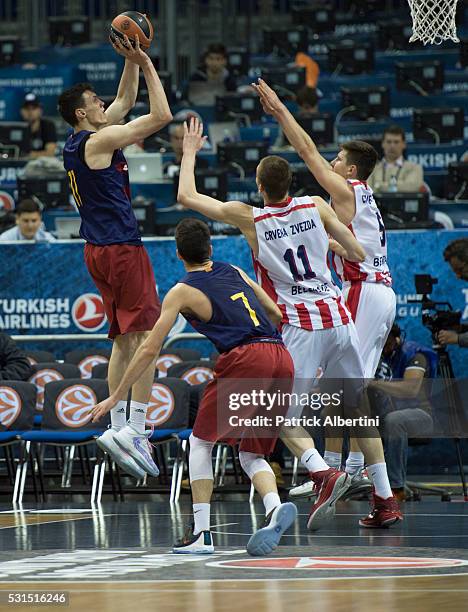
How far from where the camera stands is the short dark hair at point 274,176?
941 centimetres

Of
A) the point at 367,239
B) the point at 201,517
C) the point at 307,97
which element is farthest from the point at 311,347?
the point at 307,97

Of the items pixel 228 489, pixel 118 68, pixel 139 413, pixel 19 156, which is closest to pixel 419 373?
pixel 228 489

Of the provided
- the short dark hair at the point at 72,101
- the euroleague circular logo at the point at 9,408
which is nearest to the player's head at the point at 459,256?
the euroleague circular logo at the point at 9,408

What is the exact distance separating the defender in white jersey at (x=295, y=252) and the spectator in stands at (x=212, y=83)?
11485 millimetres

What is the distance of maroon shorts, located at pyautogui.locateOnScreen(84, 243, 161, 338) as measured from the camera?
9586mm

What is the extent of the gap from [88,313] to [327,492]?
5.95 metres

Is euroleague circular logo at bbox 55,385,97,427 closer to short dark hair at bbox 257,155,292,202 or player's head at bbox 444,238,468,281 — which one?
player's head at bbox 444,238,468,281

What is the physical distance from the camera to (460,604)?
6457 millimetres

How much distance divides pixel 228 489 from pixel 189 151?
4.83 m

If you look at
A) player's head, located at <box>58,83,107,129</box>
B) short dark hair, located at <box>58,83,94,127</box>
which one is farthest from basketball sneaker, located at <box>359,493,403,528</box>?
short dark hair, located at <box>58,83,94,127</box>

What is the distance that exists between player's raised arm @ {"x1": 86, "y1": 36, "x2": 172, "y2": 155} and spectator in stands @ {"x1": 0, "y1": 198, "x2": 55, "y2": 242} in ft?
17.4

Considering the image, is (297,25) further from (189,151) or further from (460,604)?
(460,604)

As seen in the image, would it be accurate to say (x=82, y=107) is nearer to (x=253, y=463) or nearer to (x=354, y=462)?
→ (x=253, y=463)

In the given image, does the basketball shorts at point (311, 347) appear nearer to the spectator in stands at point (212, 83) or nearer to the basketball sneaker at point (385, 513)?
the basketball sneaker at point (385, 513)
